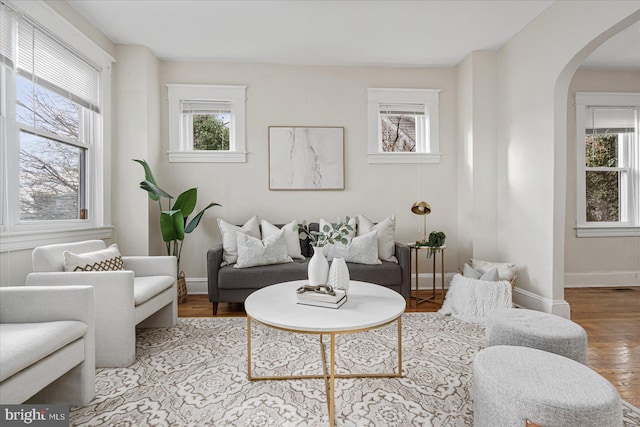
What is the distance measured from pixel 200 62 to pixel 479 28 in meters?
3.08

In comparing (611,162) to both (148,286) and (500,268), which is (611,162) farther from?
(148,286)

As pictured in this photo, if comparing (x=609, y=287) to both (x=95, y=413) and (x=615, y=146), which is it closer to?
(x=615, y=146)

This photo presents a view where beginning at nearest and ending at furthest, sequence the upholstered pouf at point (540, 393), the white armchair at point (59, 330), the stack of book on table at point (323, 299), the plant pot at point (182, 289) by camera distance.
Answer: the upholstered pouf at point (540, 393) < the white armchair at point (59, 330) < the stack of book on table at point (323, 299) < the plant pot at point (182, 289)

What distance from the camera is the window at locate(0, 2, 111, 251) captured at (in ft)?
7.47

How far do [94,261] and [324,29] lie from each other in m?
2.87

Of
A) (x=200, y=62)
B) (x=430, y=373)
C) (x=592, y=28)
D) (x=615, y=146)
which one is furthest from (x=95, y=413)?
(x=615, y=146)

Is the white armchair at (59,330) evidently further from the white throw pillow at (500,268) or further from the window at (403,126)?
the white throw pillow at (500,268)

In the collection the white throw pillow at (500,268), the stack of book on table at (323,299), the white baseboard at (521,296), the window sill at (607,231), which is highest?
the window sill at (607,231)

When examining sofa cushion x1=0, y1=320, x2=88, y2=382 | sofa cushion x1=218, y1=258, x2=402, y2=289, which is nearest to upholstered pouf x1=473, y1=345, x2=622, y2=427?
sofa cushion x1=218, y1=258, x2=402, y2=289

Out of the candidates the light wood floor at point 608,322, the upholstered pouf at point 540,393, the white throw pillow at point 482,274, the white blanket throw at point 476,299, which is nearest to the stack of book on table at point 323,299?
the upholstered pouf at point 540,393

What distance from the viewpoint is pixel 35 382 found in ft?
4.63

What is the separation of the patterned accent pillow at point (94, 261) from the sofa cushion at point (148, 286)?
22cm

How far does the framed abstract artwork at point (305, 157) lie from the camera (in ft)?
12.8

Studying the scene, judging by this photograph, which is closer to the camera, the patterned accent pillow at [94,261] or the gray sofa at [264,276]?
the patterned accent pillow at [94,261]
